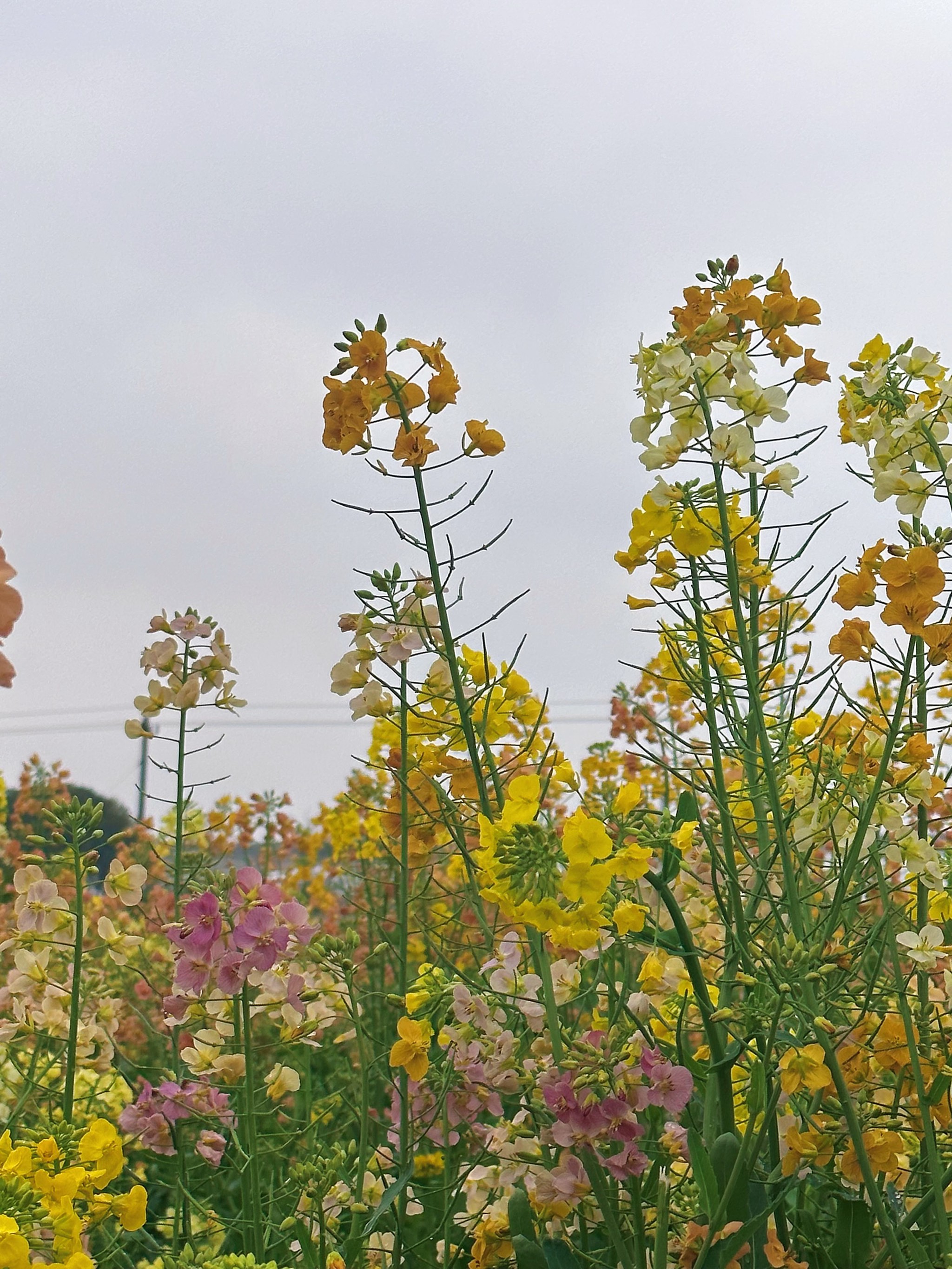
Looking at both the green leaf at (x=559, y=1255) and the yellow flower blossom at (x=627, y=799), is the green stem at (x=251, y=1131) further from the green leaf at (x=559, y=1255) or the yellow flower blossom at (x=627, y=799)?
the yellow flower blossom at (x=627, y=799)

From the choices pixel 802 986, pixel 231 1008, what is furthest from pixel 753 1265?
pixel 231 1008

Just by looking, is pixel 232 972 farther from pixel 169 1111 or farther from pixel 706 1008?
pixel 706 1008

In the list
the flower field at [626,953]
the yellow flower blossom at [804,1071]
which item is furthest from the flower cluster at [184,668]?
the yellow flower blossom at [804,1071]

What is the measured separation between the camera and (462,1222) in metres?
1.95

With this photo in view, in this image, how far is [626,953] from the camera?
7.21 feet

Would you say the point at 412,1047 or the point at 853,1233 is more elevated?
the point at 412,1047

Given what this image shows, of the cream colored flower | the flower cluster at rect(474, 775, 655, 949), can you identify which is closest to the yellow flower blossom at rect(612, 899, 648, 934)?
the flower cluster at rect(474, 775, 655, 949)

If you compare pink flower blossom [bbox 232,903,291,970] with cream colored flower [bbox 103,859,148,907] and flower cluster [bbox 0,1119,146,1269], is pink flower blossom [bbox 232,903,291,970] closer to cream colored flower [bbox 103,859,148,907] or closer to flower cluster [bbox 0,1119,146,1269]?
flower cluster [bbox 0,1119,146,1269]

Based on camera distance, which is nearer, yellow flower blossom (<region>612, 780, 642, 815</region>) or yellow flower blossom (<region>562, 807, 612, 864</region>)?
yellow flower blossom (<region>562, 807, 612, 864</region>)

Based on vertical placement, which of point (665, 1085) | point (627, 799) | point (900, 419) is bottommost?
point (665, 1085)

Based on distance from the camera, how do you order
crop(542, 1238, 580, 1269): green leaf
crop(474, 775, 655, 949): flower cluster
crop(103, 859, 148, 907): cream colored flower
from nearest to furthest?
crop(474, 775, 655, 949): flower cluster < crop(542, 1238, 580, 1269): green leaf < crop(103, 859, 148, 907): cream colored flower

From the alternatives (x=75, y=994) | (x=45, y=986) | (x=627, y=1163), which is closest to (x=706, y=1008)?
(x=627, y=1163)

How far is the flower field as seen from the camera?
1478 millimetres

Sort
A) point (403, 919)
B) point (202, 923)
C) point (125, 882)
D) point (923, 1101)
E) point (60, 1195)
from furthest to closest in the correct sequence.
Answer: point (125, 882), point (403, 919), point (202, 923), point (923, 1101), point (60, 1195)
